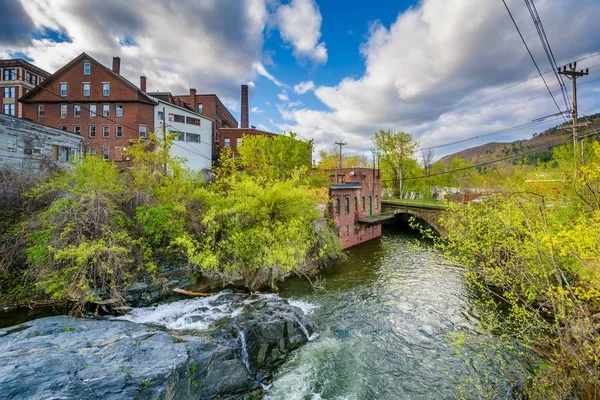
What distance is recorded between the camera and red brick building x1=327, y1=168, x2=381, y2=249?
2214cm

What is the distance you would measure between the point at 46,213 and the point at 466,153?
148620mm

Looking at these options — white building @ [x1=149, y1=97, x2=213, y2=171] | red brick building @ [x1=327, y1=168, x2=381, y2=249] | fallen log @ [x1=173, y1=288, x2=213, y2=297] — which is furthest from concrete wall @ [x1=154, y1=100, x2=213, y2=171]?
fallen log @ [x1=173, y1=288, x2=213, y2=297]

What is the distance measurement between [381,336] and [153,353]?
753 centimetres

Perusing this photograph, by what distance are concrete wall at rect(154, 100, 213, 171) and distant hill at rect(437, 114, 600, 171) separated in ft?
100

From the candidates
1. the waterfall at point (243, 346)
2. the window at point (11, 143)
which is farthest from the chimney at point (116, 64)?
the waterfall at point (243, 346)

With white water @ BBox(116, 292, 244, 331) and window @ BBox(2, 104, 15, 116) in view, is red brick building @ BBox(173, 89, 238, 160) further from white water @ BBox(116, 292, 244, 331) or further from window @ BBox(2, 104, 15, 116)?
white water @ BBox(116, 292, 244, 331)

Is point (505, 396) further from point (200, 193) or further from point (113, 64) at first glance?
point (113, 64)

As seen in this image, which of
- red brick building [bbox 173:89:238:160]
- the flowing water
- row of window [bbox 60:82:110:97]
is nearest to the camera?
the flowing water

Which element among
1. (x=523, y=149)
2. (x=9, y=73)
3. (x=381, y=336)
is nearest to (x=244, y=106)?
(x=9, y=73)

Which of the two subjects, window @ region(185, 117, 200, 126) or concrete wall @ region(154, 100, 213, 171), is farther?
window @ region(185, 117, 200, 126)

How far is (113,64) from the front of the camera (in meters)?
30.9

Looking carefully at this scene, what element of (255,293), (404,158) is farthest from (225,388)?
(404,158)

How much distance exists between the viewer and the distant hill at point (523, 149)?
36338mm

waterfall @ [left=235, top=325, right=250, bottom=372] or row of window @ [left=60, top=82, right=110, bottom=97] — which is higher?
row of window @ [left=60, top=82, right=110, bottom=97]
